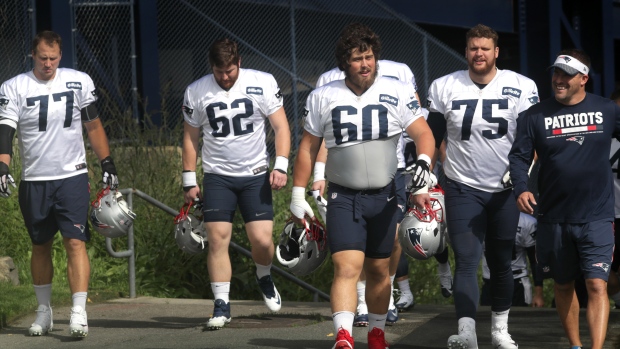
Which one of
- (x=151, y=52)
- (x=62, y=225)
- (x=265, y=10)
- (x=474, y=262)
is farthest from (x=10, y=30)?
(x=474, y=262)

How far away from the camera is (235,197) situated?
8977 millimetres

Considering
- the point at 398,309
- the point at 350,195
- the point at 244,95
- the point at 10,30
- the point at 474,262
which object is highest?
the point at 10,30

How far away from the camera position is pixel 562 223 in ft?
24.2

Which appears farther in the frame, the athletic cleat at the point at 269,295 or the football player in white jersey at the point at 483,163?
the athletic cleat at the point at 269,295

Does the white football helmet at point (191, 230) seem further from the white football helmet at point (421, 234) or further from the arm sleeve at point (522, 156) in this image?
the arm sleeve at point (522, 156)

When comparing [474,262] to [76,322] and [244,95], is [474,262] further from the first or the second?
[76,322]

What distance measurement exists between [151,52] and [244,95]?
7681 mm

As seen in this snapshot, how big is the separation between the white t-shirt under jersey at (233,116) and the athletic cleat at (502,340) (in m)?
2.20

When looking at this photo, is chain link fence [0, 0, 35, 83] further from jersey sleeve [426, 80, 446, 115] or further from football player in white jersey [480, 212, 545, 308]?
jersey sleeve [426, 80, 446, 115]

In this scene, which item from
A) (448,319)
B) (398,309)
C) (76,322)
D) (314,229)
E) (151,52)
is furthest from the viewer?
(151,52)

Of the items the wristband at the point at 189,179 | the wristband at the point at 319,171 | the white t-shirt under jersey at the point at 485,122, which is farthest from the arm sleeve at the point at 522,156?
the wristband at the point at 189,179

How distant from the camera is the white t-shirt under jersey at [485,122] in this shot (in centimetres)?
779

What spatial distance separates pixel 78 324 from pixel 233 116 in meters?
1.83

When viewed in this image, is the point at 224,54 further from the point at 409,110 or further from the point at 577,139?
the point at 577,139
